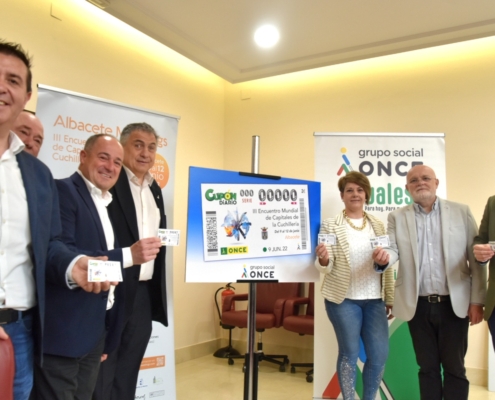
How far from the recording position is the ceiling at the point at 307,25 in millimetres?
3766

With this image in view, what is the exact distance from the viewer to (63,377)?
148 cm

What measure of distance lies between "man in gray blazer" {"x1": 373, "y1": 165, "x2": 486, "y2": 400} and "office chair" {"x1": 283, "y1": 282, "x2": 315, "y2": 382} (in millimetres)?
1752

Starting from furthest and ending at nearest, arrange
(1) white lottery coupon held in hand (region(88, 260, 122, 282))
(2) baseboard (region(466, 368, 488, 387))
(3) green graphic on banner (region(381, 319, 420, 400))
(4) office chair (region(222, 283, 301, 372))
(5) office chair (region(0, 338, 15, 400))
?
(4) office chair (region(222, 283, 301, 372)), (2) baseboard (region(466, 368, 488, 387)), (3) green graphic on banner (region(381, 319, 420, 400)), (1) white lottery coupon held in hand (region(88, 260, 122, 282)), (5) office chair (region(0, 338, 15, 400))

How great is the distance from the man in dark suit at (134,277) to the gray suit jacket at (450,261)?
4.61 ft

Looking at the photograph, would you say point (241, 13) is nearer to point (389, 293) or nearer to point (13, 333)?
point (389, 293)

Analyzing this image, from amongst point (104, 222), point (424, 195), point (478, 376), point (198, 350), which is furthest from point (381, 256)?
point (198, 350)

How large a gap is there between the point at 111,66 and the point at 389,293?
10.9 feet

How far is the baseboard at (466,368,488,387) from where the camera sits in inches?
159

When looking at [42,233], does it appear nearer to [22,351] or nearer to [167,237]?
[22,351]

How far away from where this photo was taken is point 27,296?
1266mm

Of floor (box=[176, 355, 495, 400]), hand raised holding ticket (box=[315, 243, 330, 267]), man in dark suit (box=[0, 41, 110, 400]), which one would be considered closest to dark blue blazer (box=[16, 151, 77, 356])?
man in dark suit (box=[0, 41, 110, 400])

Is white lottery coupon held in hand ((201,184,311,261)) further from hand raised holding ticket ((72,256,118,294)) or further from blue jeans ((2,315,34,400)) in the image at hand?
blue jeans ((2,315,34,400))

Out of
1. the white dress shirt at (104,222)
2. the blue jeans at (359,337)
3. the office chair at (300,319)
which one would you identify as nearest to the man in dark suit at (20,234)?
the white dress shirt at (104,222)

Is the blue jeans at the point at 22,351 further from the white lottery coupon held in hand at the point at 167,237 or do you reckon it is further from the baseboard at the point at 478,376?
the baseboard at the point at 478,376
